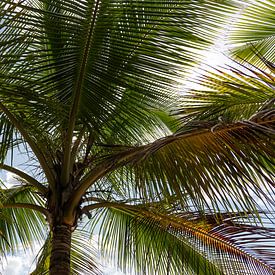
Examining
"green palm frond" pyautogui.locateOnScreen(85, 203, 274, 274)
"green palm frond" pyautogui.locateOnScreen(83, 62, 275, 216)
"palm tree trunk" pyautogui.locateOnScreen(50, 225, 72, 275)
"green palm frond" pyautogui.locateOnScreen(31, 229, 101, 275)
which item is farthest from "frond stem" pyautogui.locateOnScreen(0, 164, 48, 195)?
"green palm frond" pyautogui.locateOnScreen(31, 229, 101, 275)

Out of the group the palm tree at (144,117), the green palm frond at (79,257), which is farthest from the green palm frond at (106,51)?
the green palm frond at (79,257)

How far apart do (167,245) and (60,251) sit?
53.6 inches

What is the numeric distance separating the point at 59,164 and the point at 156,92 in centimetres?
93

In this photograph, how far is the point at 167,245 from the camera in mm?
4551

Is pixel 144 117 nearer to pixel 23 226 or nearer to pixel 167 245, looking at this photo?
pixel 167 245

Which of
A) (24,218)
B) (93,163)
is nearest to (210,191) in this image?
(93,163)

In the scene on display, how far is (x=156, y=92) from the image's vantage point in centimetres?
349

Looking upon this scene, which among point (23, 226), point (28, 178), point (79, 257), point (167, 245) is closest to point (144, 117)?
point (28, 178)

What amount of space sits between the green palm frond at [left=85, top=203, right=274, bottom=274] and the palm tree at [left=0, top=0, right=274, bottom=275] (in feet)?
0.06

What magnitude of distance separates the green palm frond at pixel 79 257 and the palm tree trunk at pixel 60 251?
3.86 feet

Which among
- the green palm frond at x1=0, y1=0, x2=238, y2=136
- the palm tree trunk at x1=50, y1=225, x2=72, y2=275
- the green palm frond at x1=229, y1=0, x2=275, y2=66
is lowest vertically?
the palm tree trunk at x1=50, y1=225, x2=72, y2=275

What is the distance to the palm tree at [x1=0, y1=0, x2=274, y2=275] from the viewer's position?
8.96 feet

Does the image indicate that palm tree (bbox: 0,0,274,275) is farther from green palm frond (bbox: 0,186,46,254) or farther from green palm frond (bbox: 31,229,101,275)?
green palm frond (bbox: 0,186,46,254)

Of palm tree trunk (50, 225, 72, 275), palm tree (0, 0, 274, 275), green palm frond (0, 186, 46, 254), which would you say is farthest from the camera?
green palm frond (0, 186, 46, 254)
